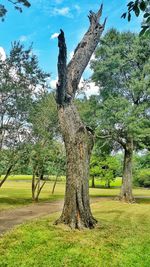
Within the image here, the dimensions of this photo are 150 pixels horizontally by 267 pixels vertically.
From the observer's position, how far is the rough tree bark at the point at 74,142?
1217 centimetres

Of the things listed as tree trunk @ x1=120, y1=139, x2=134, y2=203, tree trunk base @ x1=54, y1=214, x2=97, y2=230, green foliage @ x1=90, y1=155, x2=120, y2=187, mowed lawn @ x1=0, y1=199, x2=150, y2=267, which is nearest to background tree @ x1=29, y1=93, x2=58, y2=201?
tree trunk @ x1=120, y1=139, x2=134, y2=203

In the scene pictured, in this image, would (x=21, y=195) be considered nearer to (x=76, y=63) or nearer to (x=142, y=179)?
(x=76, y=63)

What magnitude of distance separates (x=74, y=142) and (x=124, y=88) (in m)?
18.8

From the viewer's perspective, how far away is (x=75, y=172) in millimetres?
12484

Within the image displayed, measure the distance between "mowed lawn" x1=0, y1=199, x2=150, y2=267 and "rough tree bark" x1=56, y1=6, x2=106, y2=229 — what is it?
614 mm

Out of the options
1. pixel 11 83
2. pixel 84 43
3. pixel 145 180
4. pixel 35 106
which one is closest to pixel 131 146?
pixel 35 106

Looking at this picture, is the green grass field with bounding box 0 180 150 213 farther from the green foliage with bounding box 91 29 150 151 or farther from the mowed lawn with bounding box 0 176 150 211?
the green foliage with bounding box 91 29 150 151

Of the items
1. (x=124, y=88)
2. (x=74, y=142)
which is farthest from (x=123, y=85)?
(x=74, y=142)

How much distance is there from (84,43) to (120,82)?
1710cm

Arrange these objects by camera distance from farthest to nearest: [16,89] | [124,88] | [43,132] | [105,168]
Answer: [105,168], [124,88], [43,132], [16,89]

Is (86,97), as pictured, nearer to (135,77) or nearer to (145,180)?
(135,77)

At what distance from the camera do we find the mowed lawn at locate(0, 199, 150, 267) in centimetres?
854

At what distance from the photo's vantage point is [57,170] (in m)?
30.8

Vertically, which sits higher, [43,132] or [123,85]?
[123,85]
